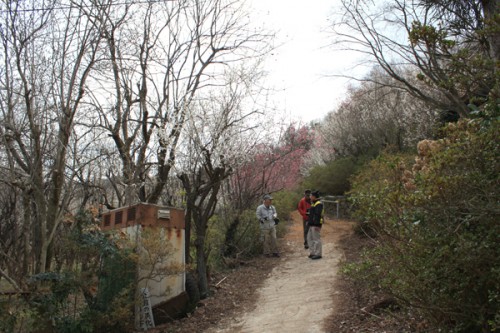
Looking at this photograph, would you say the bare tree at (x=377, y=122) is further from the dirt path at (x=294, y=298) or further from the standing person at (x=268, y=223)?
the dirt path at (x=294, y=298)

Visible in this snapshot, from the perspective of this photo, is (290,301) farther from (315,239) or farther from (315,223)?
(315,239)

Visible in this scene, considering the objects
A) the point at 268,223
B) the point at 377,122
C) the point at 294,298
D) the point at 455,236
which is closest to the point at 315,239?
the point at 268,223

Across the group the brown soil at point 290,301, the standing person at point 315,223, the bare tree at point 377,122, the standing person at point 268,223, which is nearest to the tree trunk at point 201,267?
the brown soil at point 290,301

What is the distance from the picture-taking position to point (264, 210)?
1283 cm

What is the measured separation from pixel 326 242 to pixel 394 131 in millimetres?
6239

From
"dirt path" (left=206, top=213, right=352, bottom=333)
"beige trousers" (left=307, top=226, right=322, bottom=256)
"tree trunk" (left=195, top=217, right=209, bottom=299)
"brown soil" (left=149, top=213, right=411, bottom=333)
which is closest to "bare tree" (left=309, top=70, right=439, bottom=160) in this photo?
"beige trousers" (left=307, top=226, right=322, bottom=256)

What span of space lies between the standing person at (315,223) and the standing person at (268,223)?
149 cm

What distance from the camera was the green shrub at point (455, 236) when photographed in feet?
13.5

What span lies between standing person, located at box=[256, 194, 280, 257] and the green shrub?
777 cm

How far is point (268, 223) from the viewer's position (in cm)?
1277

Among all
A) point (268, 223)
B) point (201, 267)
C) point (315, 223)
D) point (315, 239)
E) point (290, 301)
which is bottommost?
point (290, 301)

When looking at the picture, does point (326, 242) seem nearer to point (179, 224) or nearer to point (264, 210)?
point (264, 210)

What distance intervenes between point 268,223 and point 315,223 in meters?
1.88

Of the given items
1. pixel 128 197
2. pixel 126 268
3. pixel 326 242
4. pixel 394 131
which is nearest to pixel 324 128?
pixel 394 131
